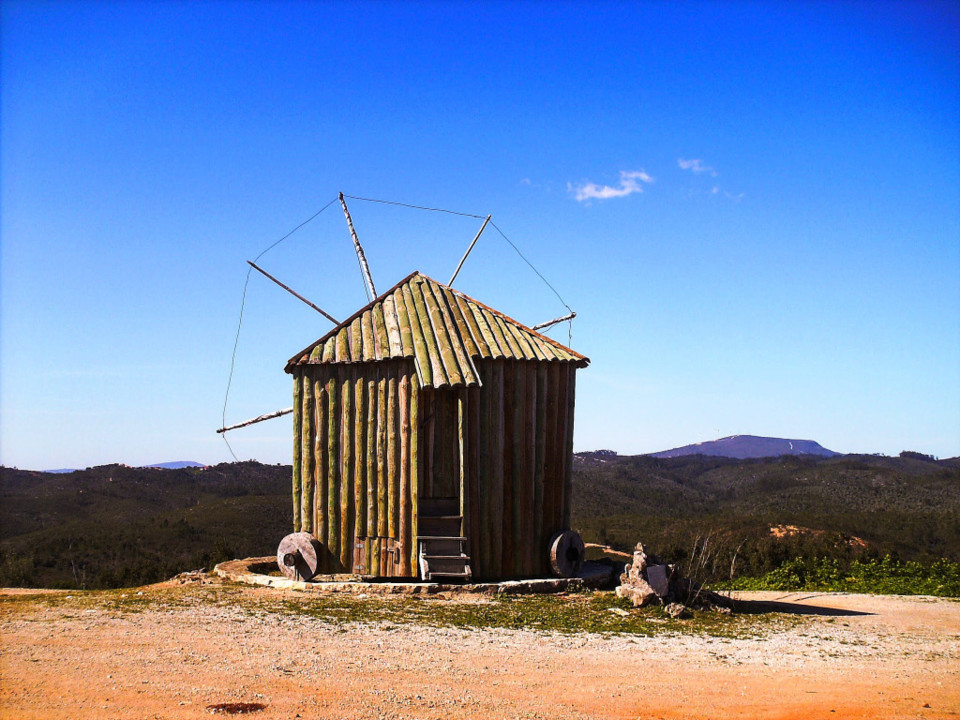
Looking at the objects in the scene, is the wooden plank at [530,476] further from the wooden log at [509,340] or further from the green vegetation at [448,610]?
the green vegetation at [448,610]

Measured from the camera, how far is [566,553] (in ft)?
46.0

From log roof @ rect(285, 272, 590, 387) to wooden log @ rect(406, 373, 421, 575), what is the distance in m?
0.36

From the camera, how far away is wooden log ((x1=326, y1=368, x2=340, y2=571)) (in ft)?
45.3

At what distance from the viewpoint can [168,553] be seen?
83.9ft

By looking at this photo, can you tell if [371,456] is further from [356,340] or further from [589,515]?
A: [589,515]

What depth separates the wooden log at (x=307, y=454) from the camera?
1412 centimetres

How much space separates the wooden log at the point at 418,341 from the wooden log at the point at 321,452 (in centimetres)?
153

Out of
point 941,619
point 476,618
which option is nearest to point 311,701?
point 476,618

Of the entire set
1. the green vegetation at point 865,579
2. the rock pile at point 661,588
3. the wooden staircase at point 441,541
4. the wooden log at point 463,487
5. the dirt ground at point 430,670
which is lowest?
the green vegetation at point 865,579

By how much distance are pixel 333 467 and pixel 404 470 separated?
4.22 feet

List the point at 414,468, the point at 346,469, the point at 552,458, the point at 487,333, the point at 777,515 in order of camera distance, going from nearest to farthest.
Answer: the point at 414,468
the point at 346,469
the point at 552,458
the point at 487,333
the point at 777,515

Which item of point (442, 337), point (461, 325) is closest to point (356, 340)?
point (442, 337)

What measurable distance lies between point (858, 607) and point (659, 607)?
4438 mm

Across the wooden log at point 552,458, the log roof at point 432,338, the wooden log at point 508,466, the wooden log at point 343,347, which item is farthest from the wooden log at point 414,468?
the wooden log at point 552,458
